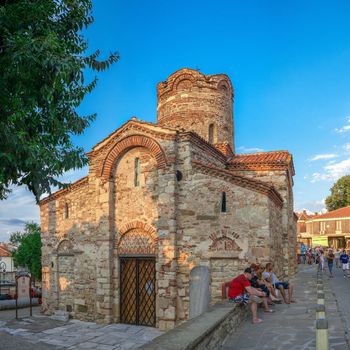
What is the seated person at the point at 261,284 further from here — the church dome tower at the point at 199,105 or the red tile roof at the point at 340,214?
the red tile roof at the point at 340,214

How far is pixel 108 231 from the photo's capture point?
14492mm

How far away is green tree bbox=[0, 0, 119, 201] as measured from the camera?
670 centimetres

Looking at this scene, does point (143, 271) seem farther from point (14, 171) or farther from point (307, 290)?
point (14, 171)

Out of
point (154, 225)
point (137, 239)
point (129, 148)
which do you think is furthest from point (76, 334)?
point (129, 148)

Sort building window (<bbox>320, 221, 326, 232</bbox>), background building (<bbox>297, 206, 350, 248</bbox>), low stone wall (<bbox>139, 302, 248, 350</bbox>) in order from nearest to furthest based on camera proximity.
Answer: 1. low stone wall (<bbox>139, 302, 248, 350</bbox>)
2. background building (<bbox>297, 206, 350, 248</bbox>)
3. building window (<bbox>320, 221, 326, 232</bbox>)

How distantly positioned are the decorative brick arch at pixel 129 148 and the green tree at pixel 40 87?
518cm

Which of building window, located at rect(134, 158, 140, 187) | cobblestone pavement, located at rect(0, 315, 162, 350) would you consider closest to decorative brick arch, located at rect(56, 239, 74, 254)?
cobblestone pavement, located at rect(0, 315, 162, 350)

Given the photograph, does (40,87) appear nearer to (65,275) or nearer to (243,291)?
(243,291)

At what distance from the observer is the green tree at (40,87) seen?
6695 mm

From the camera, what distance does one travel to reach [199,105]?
2078 centimetres

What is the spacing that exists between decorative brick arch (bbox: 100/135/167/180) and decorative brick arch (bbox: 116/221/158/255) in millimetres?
2147

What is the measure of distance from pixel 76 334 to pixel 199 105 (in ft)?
41.8

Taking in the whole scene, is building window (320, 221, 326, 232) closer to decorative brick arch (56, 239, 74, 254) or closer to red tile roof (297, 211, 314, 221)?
red tile roof (297, 211, 314, 221)

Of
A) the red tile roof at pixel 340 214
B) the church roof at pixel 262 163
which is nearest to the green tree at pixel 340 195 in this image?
the red tile roof at pixel 340 214
